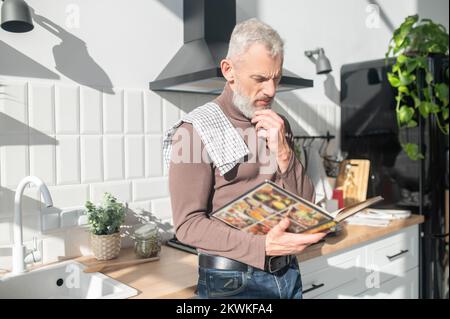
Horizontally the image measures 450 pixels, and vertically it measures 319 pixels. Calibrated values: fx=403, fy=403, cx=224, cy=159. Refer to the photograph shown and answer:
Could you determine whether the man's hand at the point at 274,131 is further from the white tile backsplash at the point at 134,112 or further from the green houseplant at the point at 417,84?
the green houseplant at the point at 417,84

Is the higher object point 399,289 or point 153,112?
point 153,112

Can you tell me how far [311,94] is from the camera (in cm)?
234

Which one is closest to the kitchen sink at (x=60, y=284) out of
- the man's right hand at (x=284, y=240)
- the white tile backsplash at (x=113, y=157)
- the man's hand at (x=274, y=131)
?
the white tile backsplash at (x=113, y=157)

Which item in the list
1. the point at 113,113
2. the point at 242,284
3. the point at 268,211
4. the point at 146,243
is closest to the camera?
the point at 268,211

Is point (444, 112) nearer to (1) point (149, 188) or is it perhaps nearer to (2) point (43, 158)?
(1) point (149, 188)

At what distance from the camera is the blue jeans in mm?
996

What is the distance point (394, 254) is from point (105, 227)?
136 cm

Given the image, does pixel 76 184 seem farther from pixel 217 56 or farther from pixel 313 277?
pixel 313 277

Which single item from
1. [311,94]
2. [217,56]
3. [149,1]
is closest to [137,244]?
[217,56]

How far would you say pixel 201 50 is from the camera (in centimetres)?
156

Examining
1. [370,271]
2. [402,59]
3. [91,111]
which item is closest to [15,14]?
[91,111]

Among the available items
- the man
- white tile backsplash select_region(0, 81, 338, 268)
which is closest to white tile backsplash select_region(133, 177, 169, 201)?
white tile backsplash select_region(0, 81, 338, 268)
